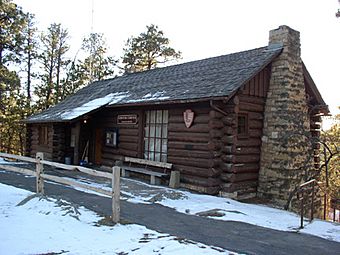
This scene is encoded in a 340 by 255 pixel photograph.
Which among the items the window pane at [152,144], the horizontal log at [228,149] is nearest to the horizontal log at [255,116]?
the horizontal log at [228,149]

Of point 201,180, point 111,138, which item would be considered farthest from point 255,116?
point 111,138

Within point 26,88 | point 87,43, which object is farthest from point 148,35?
point 26,88

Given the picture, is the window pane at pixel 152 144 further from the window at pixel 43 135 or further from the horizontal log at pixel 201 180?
the window at pixel 43 135

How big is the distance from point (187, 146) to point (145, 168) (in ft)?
8.08

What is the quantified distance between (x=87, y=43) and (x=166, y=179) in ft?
78.0

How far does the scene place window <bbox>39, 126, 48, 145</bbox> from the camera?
17.7 m

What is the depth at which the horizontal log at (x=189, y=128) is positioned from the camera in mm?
10953

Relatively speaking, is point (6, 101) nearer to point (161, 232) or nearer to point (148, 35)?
point (148, 35)

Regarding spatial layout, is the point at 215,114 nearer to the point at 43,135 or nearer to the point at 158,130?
the point at 158,130

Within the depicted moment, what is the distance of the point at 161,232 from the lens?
6.19m

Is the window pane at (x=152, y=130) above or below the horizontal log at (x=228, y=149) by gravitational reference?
above

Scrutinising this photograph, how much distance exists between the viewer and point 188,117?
1138cm

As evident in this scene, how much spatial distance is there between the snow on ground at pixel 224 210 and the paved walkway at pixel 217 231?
45 centimetres

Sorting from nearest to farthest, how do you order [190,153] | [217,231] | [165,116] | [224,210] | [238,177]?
[217,231]
[224,210]
[238,177]
[190,153]
[165,116]
